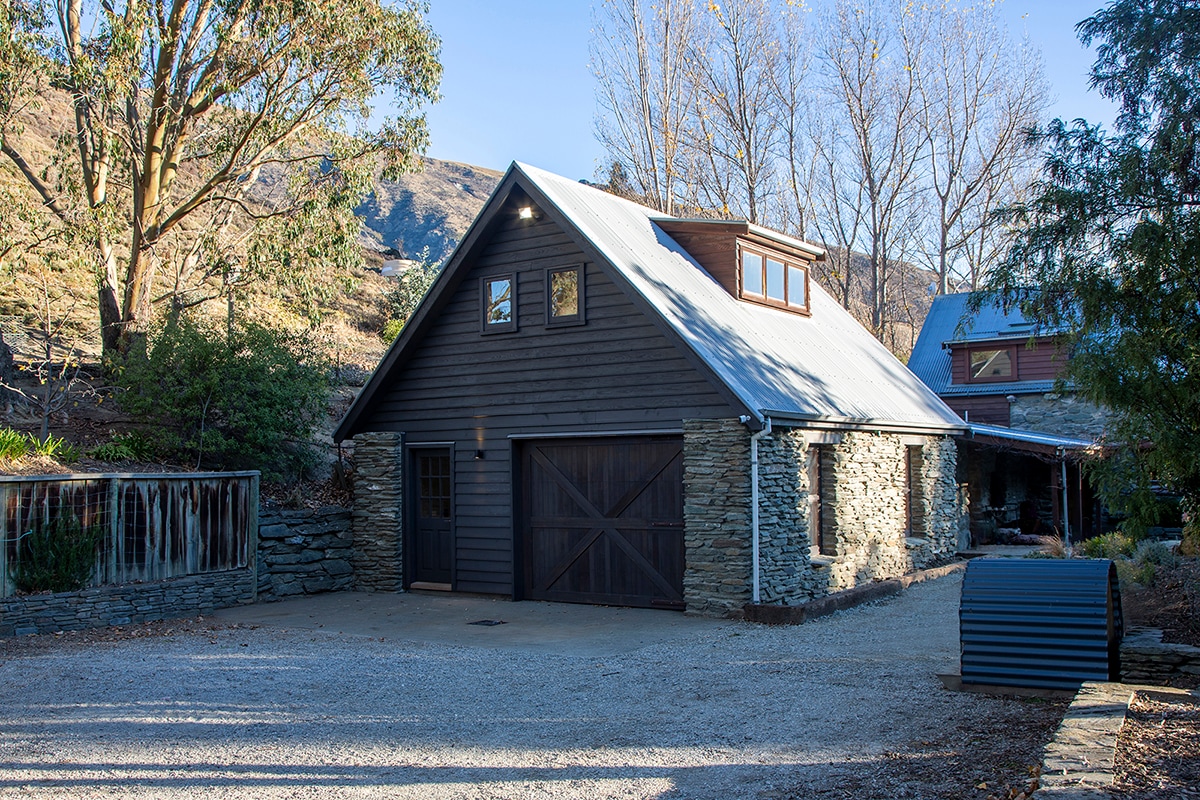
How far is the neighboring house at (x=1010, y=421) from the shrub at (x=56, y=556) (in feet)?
51.3

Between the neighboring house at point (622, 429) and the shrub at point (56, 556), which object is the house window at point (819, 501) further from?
the shrub at point (56, 556)

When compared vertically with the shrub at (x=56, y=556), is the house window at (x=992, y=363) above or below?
above

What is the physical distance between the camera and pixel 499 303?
1463 centimetres

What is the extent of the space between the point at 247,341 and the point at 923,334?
74.3 feet

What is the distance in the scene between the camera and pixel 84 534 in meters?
11.8

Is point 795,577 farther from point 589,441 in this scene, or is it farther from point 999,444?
point 999,444

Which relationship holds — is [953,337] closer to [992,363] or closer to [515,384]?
[992,363]

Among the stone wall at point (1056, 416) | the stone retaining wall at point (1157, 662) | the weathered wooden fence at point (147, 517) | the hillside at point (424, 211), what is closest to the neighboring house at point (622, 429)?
the weathered wooden fence at point (147, 517)

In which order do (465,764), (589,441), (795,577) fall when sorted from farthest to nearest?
(589,441) → (795,577) → (465,764)

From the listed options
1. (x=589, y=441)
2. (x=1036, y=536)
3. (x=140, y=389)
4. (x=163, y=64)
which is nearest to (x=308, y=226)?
(x=163, y=64)

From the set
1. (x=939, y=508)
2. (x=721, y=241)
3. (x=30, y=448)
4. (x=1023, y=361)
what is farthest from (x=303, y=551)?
(x=1023, y=361)

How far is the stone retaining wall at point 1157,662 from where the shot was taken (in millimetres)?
7555

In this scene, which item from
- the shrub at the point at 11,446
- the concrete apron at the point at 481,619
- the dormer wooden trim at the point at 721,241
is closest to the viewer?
the concrete apron at the point at 481,619

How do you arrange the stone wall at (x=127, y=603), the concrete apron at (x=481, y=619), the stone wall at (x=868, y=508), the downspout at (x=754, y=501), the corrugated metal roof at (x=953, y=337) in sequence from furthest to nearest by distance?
the corrugated metal roof at (x=953, y=337) → the stone wall at (x=868, y=508) → the downspout at (x=754, y=501) → the stone wall at (x=127, y=603) → the concrete apron at (x=481, y=619)
